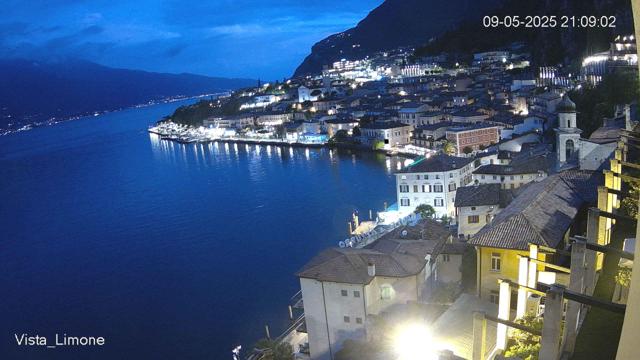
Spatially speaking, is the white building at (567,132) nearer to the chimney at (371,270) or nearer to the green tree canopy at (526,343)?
the chimney at (371,270)

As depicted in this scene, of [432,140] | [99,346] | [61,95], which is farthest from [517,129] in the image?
[61,95]

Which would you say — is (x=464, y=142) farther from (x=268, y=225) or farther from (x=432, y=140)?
(x=268, y=225)

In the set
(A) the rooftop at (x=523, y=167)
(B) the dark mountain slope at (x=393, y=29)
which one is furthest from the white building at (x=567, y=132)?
(B) the dark mountain slope at (x=393, y=29)

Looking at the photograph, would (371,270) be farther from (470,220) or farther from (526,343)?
(526,343)

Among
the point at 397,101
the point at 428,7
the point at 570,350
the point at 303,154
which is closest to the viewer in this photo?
the point at 570,350

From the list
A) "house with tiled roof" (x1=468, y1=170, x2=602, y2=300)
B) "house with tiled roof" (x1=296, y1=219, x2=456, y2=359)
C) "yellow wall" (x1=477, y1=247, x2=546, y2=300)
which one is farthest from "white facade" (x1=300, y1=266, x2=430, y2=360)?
"house with tiled roof" (x1=468, y1=170, x2=602, y2=300)

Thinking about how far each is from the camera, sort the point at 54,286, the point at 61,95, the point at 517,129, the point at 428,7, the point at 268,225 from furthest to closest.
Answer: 1. the point at 61,95
2. the point at 428,7
3. the point at 517,129
4. the point at 268,225
5. the point at 54,286

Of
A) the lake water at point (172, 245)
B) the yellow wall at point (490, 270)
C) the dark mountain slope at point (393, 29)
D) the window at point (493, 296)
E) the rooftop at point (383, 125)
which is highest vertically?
the dark mountain slope at point (393, 29)
